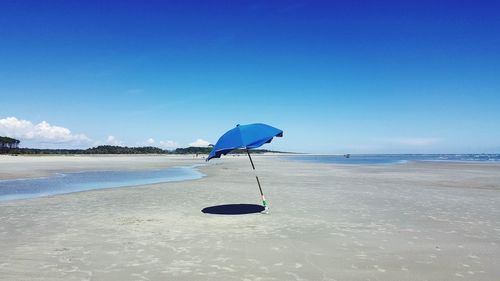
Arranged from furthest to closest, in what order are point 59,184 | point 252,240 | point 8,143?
point 8,143, point 59,184, point 252,240

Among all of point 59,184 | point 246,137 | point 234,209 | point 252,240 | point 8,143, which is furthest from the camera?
point 8,143

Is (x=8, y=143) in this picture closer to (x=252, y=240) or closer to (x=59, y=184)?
(x=59, y=184)

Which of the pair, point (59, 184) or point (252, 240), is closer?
point (252, 240)

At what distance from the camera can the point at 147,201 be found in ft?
54.4

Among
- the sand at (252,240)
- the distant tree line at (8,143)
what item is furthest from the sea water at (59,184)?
the distant tree line at (8,143)

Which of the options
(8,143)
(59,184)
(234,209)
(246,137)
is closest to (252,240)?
(246,137)

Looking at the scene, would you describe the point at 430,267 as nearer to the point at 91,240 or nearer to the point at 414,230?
the point at 414,230

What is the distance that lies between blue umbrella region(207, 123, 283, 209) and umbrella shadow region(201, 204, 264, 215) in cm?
235

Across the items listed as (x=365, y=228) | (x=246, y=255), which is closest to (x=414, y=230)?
(x=365, y=228)

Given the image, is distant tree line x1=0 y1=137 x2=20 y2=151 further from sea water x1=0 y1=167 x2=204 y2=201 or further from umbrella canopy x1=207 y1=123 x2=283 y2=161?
umbrella canopy x1=207 y1=123 x2=283 y2=161

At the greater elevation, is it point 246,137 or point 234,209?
point 246,137

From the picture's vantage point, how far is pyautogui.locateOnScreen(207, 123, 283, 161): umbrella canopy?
11.9 metres

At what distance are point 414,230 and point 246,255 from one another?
5392mm

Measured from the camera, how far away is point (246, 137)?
1205 cm
